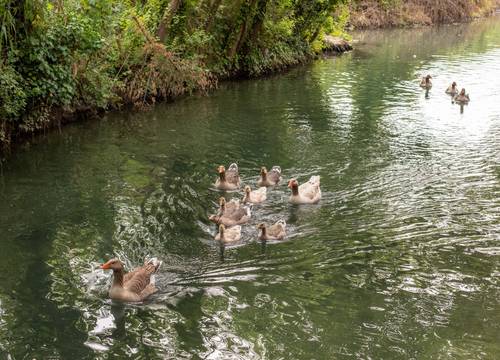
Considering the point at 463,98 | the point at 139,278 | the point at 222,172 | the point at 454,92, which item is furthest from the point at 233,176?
the point at 454,92

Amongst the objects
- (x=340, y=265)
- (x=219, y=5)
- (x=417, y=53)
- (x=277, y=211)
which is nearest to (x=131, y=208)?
(x=277, y=211)

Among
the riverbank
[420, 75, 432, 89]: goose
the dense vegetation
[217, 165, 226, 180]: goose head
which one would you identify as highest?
the riverbank

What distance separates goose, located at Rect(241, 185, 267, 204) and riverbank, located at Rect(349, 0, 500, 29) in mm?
47078

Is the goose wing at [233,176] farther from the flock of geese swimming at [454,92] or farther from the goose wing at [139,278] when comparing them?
the flock of geese swimming at [454,92]

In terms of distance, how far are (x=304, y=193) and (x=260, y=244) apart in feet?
8.55

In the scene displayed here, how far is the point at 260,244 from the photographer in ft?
41.4

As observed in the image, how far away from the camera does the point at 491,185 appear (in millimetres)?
15953

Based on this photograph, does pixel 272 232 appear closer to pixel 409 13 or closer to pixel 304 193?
pixel 304 193

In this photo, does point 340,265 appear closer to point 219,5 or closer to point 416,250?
point 416,250

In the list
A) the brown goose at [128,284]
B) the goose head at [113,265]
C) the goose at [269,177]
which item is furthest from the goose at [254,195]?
the goose head at [113,265]

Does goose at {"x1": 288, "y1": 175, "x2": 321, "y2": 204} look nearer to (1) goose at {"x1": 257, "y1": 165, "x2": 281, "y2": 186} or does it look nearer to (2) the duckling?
(1) goose at {"x1": 257, "y1": 165, "x2": 281, "y2": 186}

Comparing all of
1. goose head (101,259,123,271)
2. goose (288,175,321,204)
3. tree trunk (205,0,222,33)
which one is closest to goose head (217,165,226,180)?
goose (288,175,321,204)

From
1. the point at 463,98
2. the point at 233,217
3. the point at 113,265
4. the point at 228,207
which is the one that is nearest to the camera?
the point at 113,265

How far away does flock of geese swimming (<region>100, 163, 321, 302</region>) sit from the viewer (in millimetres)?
10375
